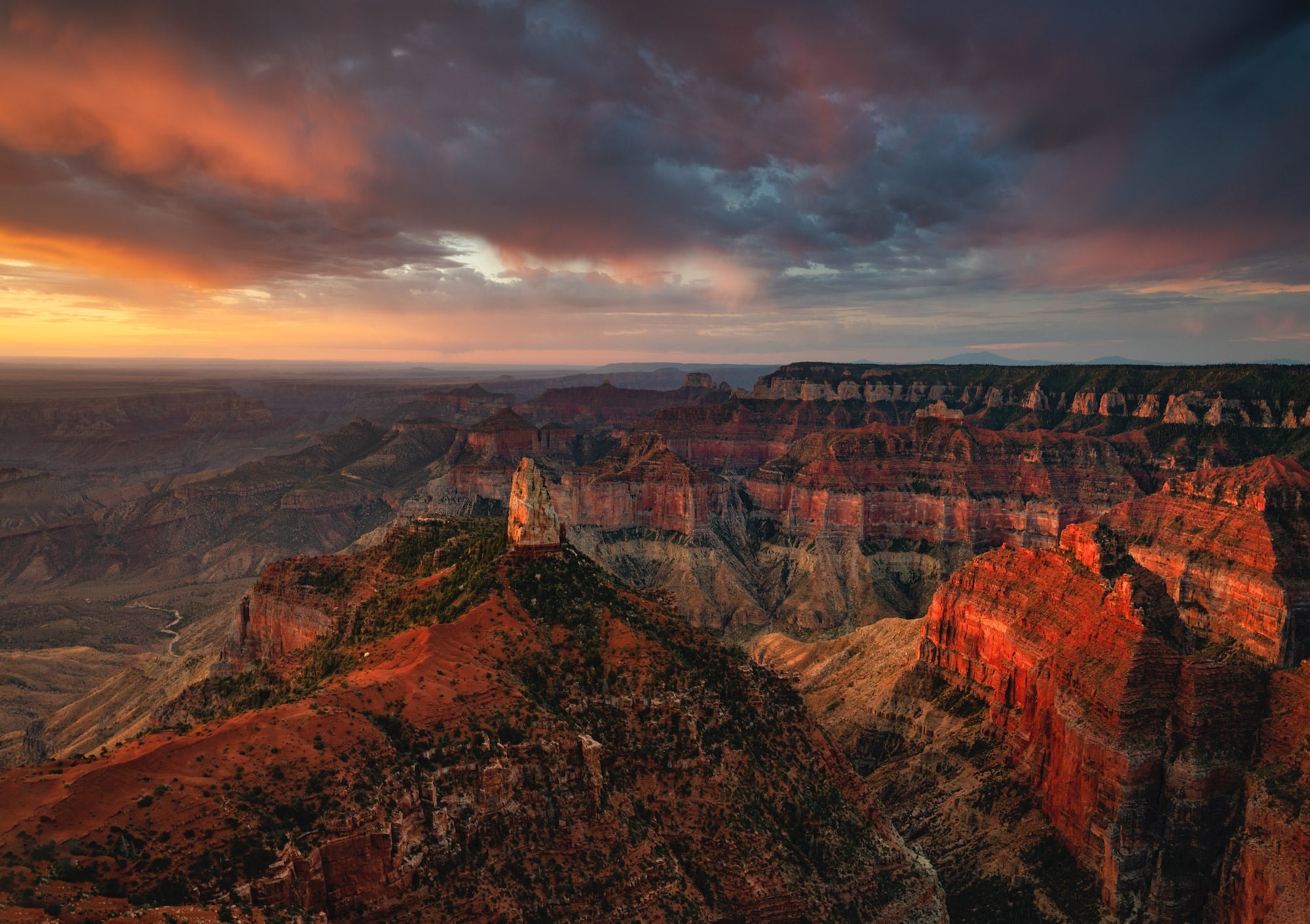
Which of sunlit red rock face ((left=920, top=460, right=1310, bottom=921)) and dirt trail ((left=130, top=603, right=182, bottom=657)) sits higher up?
sunlit red rock face ((left=920, top=460, right=1310, bottom=921))

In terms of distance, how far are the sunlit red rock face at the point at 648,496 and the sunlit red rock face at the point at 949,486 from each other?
18857 mm

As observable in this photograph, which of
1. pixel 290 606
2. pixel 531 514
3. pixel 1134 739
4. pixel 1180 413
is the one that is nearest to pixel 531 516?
pixel 531 514

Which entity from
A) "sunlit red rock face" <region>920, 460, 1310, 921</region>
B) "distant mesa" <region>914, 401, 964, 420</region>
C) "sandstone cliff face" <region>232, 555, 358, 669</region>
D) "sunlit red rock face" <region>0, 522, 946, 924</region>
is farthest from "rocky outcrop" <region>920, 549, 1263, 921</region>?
"distant mesa" <region>914, 401, 964, 420</region>

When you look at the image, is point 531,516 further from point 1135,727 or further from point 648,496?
point 648,496

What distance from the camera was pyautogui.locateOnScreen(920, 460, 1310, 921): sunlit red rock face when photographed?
45.2 meters

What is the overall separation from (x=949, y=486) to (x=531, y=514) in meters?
121

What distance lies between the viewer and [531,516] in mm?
45156

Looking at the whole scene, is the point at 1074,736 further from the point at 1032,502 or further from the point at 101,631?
the point at 101,631

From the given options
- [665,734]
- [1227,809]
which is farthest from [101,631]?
[1227,809]

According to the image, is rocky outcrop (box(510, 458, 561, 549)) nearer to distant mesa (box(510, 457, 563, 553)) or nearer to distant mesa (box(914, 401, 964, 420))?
distant mesa (box(510, 457, 563, 553))

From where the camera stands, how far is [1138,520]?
358 feet

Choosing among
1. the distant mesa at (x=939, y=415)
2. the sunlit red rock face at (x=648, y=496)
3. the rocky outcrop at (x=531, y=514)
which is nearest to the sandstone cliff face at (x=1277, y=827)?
the rocky outcrop at (x=531, y=514)

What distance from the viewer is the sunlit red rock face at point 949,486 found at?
14262 centimetres

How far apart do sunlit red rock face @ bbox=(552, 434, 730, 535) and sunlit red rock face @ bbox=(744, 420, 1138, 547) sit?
18857 millimetres
